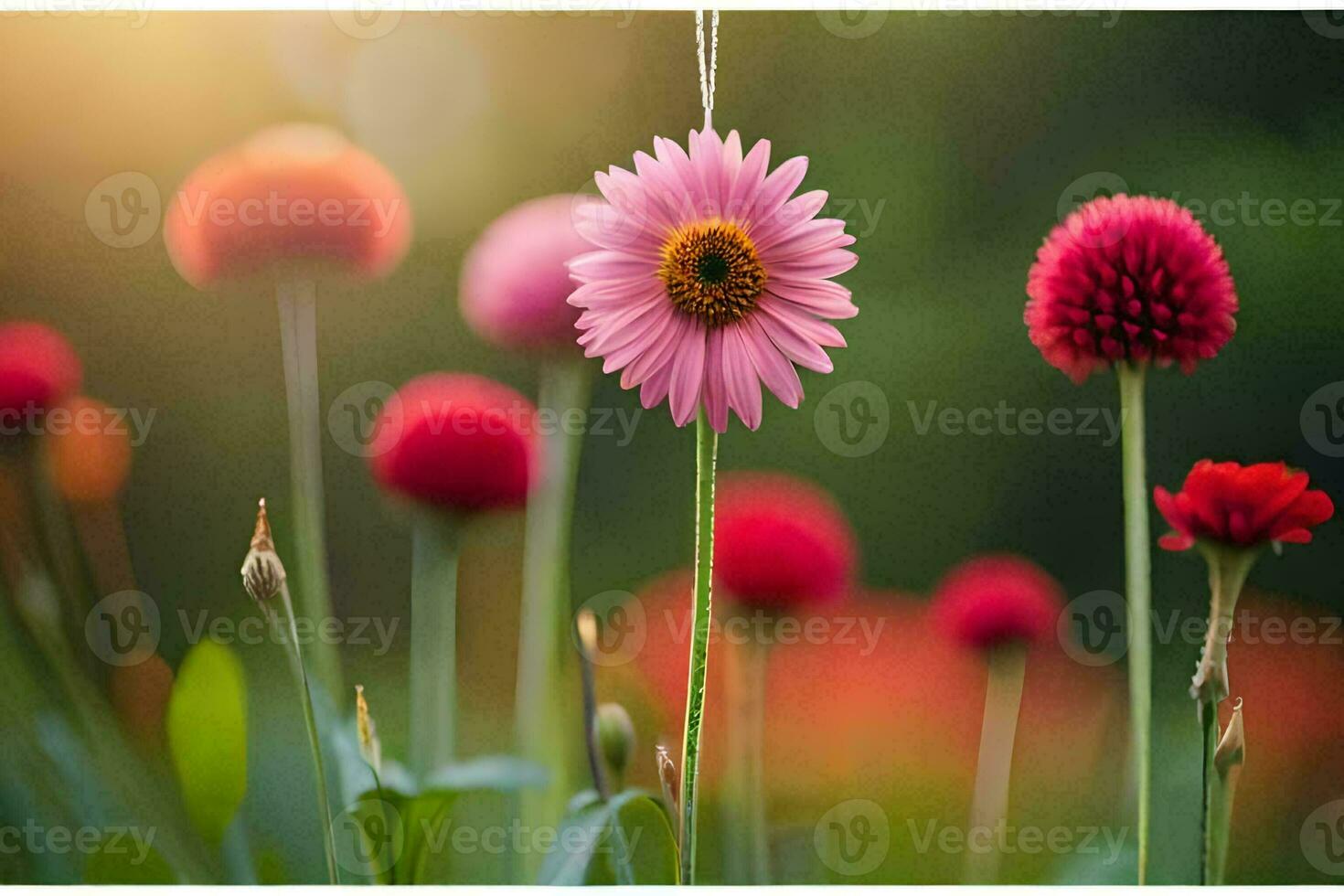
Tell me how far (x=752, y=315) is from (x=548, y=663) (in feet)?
1.49

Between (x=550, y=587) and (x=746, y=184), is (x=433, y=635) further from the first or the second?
(x=746, y=184)

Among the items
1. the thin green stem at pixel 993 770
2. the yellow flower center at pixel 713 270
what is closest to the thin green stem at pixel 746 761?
the thin green stem at pixel 993 770

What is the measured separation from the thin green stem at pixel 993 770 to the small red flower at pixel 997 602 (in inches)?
2.0

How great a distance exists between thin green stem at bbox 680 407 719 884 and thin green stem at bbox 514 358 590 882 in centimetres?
14

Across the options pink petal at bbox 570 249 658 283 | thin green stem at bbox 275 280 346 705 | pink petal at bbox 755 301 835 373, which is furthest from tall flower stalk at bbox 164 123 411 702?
pink petal at bbox 755 301 835 373

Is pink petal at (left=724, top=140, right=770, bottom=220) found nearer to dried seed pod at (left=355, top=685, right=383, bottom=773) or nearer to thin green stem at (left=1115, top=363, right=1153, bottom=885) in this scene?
thin green stem at (left=1115, top=363, right=1153, bottom=885)

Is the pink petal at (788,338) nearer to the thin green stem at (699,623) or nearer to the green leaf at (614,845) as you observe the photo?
the thin green stem at (699,623)

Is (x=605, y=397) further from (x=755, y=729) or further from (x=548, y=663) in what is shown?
(x=755, y=729)

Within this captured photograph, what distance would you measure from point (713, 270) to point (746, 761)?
55 centimetres

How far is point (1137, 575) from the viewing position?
123 cm

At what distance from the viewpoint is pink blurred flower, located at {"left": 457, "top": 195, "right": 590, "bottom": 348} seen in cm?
122

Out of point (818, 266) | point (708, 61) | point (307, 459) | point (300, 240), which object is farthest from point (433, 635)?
point (708, 61)

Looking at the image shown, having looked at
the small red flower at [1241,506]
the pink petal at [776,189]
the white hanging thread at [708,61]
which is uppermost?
the white hanging thread at [708,61]

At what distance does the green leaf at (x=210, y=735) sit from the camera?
122 cm
